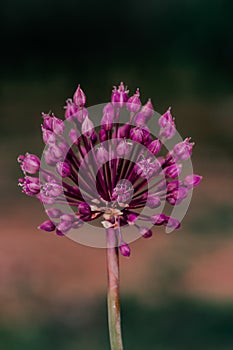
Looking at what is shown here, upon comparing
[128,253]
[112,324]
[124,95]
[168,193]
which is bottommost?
[112,324]

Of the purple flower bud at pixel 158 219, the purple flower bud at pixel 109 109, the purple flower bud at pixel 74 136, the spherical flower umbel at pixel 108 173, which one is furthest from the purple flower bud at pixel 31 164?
the purple flower bud at pixel 158 219

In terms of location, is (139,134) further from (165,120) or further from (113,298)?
(113,298)

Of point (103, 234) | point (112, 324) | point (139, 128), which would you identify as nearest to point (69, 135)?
point (139, 128)

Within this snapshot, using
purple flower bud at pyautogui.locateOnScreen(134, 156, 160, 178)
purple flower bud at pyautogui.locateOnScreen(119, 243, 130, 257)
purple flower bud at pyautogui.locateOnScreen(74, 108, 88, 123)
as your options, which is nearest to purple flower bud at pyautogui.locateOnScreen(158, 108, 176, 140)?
purple flower bud at pyautogui.locateOnScreen(134, 156, 160, 178)

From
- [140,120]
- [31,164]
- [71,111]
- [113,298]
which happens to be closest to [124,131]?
[140,120]

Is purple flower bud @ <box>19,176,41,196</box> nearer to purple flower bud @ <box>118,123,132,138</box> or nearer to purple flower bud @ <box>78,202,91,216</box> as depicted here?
purple flower bud @ <box>78,202,91,216</box>

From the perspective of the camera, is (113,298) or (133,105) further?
(133,105)

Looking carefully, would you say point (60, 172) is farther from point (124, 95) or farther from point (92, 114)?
point (124, 95)
